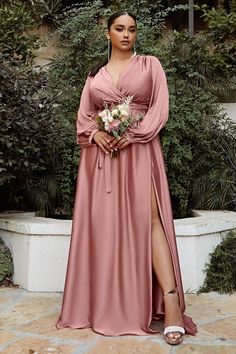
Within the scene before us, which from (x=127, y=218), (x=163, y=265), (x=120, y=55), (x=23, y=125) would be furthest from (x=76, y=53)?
(x=163, y=265)

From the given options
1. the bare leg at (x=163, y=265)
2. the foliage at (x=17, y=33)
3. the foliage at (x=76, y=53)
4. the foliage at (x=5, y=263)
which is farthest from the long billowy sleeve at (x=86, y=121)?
the foliage at (x=17, y=33)

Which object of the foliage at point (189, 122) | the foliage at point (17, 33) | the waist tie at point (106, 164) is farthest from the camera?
the foliage at point (17, 33)

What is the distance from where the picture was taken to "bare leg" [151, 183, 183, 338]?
2830mm

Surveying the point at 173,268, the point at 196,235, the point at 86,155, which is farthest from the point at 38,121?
the point at 173,268

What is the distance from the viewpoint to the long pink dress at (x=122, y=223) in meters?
2.89

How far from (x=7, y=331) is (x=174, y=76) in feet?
12.5

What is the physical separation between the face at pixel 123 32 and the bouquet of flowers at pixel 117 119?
0.36 m

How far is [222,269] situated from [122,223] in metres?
1.42

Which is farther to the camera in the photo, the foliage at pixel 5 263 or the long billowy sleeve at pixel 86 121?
the foliage at pixel 5 263

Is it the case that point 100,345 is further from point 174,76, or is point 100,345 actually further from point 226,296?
point 174,76

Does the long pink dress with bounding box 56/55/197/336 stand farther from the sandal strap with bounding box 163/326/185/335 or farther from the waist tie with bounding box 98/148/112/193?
the sandal strap with bounding box 163/326/185/335

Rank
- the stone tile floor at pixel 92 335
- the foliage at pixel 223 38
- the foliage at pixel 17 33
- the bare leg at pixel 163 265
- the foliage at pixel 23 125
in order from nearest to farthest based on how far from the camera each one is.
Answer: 1. the stone tile floor at pixel 92 335
2. the bare leg at pixel 163 265
3. the foliage at pixel 23 125
4. the foliage at pixel 223 38
5. the foliage at pixel 17 33

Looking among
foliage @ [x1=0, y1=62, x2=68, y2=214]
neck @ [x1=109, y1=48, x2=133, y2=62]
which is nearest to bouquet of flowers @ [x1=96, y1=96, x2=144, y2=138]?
neck @ [x1=109, y1=48, x2=133, y2=62]

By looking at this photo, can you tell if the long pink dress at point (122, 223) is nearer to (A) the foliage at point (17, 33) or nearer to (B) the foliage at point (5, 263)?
(B) the foliage at point (5, 263)
